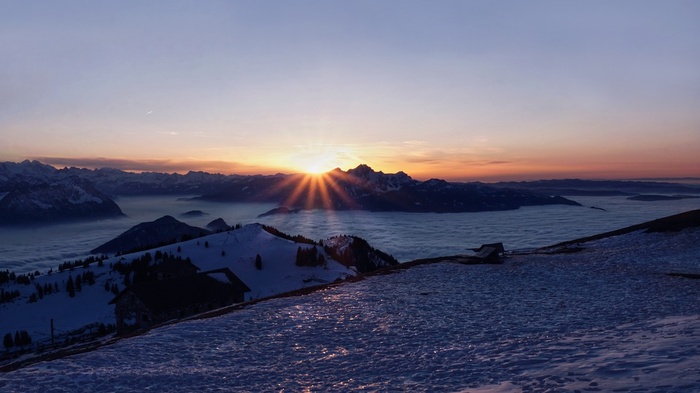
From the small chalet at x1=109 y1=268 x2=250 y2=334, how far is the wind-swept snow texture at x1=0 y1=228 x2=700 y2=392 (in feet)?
93.5

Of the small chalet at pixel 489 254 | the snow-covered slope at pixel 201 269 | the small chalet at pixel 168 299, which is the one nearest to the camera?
the small chalet at pixel 489 254

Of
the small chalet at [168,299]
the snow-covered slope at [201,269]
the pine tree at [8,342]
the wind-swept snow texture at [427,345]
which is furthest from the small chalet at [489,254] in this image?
the pine tree at [8,342]

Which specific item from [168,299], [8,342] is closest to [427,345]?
[168,299]

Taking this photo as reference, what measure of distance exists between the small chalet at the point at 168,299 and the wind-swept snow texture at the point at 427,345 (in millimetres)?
28500

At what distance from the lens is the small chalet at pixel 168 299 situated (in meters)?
57.2

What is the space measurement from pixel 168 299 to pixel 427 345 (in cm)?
4614

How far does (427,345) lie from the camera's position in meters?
21.1

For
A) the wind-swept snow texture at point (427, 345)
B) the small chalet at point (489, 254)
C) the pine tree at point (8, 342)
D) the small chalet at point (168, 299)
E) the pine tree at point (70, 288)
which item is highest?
the wind-swept snow texture at point (427, 345)

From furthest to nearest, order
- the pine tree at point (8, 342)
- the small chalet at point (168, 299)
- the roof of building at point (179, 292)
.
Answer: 1. the pine tree at point (8, 342)
2. the roof of building at point (179, 292)
3. the small chalet at point (168, 299)

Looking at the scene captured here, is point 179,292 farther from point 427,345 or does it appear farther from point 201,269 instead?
point 201,269

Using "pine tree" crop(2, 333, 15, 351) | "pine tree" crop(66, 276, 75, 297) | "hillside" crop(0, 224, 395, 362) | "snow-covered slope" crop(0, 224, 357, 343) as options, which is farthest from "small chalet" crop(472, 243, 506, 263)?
"pine tree" crop(66, 276, 75, 297)

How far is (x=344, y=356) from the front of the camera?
2025cm

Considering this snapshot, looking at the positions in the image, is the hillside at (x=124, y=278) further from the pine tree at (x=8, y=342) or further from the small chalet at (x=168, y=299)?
the small chalet at (x=168, y=299)

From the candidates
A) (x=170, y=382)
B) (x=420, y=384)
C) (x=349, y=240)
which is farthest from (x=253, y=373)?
(x=349, y=240)
